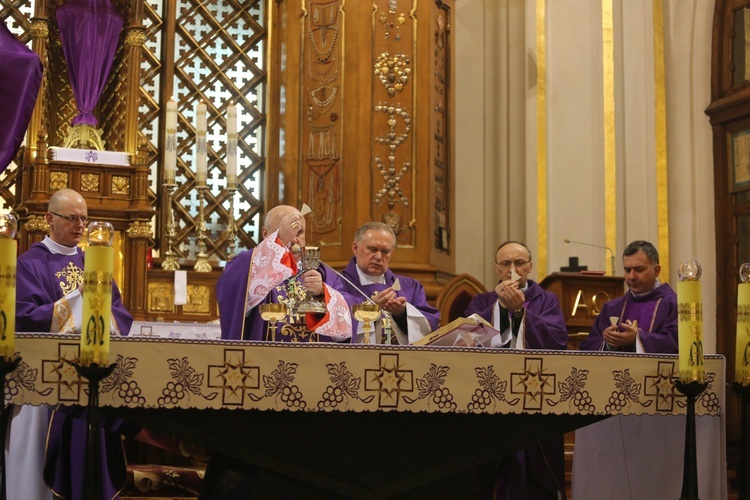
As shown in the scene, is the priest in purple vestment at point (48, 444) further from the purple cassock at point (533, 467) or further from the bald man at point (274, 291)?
the purple cassock at point (533, 467)

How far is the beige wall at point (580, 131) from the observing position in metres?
8.42

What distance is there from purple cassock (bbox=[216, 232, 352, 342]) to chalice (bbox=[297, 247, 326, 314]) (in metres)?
0.11

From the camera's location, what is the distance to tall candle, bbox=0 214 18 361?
3.25 m

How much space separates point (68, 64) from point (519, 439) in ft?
17.3

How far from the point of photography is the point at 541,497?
537cm

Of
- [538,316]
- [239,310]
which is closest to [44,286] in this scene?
[239,310]

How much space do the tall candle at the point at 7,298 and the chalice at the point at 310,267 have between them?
1453 millimetres

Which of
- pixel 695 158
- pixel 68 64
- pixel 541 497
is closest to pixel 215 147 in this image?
pixel 68 64

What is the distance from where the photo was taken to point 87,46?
316 inches

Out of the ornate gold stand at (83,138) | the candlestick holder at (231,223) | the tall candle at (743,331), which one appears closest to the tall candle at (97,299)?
the tall candle at (743,331)

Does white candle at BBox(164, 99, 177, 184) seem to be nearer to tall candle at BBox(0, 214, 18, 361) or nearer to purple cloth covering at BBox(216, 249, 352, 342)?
purple cloth covering at BBox(216, 249, 352, 342)

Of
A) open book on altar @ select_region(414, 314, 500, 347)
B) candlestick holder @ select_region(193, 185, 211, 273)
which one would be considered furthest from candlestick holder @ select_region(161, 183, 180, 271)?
open book on altar @ select_region(414, 314, 500, 347)

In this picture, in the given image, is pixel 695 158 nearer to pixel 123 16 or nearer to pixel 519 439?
pixel 123 16

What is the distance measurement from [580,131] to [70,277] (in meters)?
4.86
